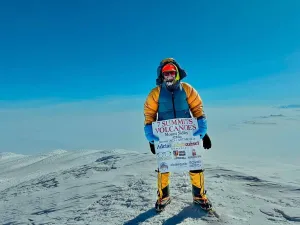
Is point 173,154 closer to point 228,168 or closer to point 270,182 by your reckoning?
point 270,182

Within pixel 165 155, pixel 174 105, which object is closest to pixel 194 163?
pixel 165 155

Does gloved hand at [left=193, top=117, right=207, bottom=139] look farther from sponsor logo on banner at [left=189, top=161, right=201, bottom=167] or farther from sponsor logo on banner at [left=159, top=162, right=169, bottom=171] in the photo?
sponsor logo on banner at [left=159, top=162, right=169, bottom=171]

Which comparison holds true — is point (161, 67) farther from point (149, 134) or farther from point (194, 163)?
point (194, 163)

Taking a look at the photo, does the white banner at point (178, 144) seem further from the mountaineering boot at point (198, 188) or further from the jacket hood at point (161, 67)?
the jacket hood at point (161, 67)

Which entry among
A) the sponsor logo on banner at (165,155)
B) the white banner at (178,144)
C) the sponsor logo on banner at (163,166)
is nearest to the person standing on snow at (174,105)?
the white banner at (178,144)

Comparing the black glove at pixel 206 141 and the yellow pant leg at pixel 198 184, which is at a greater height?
the black glove at pixel 206 141

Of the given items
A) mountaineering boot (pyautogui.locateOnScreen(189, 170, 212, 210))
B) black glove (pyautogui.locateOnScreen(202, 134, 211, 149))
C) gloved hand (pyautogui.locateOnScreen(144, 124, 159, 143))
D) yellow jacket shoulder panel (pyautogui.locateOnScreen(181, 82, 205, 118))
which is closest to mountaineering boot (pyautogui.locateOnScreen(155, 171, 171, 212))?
mountaineering boot (pyautogui.locateOnScreen(189, 170, 212, 210))
